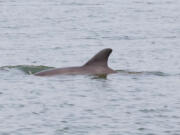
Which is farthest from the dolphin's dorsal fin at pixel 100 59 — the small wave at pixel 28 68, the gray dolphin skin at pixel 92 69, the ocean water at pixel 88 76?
the small wave at pixel 28 68

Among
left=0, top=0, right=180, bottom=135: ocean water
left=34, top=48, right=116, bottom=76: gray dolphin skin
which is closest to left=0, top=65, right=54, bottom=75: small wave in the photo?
left=0, top=0, right=180, bottom=135: ocean water

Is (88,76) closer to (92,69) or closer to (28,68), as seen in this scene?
(92,69)

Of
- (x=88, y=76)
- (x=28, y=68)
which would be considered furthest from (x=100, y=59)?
(x=28, y=68)

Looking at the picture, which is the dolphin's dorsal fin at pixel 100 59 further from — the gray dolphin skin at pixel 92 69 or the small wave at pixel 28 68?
the small wave at pixel 28 68

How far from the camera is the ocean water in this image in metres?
16.3

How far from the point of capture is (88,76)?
21.6 metres

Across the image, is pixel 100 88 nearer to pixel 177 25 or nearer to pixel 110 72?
Answer: pixel 110 72

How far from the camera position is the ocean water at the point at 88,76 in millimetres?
16328

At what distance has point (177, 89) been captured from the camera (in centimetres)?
1997

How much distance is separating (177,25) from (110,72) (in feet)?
47.4

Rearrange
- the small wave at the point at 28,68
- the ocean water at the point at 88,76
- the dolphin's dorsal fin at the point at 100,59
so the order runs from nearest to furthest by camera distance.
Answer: the ocean water at the point at 88,76, the dolphin's dorsal fin at the point at 100,59, the small wave at the point at 28,68

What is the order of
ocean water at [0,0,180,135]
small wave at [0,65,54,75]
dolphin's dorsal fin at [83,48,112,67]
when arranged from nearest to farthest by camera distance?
ocean water at [0,0,180,135] < dolphin's dorsal fin at [83,48,112,67] < small wave at [0,65,54,75]

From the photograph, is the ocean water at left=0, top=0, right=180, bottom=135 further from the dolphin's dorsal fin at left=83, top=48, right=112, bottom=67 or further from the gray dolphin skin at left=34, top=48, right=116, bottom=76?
the dolphin's dorsal fin at left=83, top=48, right=112, bottom=67

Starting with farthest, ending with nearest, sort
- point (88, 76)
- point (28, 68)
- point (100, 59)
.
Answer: point (28, 68)
point (100, 59)
point (88, 76)
